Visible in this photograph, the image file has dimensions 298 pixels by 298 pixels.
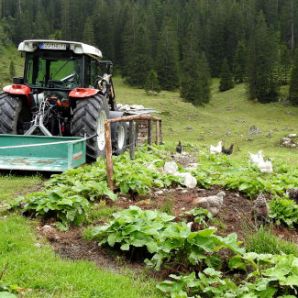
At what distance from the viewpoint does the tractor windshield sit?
11.6m

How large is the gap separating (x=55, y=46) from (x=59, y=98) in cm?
124

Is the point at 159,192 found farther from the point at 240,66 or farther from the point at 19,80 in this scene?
the point at 240,66

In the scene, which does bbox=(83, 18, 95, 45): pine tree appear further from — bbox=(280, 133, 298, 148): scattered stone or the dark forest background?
bbox=(280, 133, 298, 148): scattered stone

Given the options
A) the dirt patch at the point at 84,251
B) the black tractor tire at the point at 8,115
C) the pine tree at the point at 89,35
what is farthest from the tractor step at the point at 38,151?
the pine tree at the point at 89,35

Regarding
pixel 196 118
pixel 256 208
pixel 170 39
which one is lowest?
pixel 196 118

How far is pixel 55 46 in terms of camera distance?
11289 mm

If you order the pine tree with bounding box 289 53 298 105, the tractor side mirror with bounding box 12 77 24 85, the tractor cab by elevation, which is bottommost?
the pine tree with bounding box 289 53 298 105

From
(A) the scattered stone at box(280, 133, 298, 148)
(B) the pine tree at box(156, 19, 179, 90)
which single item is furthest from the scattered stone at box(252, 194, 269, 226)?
(B) the pine tree at box(156, 19, 179, 90)

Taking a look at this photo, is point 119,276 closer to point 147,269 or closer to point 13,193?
point 147,269

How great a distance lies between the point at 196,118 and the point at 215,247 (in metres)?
36.3

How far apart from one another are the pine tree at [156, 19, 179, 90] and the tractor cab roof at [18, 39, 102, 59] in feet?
198

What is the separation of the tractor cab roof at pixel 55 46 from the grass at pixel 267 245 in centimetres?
752

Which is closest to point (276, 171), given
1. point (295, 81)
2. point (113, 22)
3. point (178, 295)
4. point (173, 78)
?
point (178, 295)

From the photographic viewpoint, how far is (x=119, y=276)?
13.8 ft
